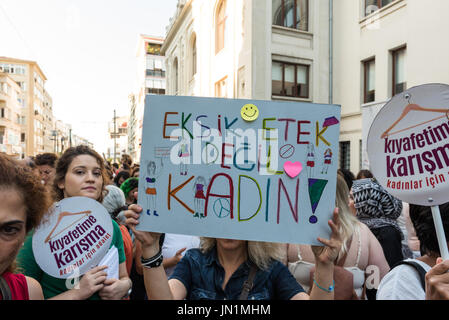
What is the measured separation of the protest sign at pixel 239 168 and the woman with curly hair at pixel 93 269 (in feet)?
1.17

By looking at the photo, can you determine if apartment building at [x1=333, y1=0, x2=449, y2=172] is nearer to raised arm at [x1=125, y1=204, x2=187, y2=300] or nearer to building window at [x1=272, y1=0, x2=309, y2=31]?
building window at [x1=272, y1=0, x2=309, y2=31]

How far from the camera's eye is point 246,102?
1.66m

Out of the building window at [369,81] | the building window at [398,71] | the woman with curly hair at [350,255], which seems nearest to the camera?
the woman with curly hair at [350,255]

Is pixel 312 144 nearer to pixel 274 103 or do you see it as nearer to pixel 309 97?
pixel 274 103

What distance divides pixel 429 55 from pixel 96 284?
11531 mm

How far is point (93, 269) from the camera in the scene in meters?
1.68

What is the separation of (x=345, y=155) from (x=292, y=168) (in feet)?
44.7

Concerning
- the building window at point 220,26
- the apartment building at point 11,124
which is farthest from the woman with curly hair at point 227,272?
the apartment building at point 11,124

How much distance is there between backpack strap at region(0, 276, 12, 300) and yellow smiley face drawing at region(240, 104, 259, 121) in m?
1.23

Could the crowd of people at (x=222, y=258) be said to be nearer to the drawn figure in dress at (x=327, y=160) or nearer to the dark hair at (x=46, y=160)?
the drawn figure in dress at (x=327, y=160)

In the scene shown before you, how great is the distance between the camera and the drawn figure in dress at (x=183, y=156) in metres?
1.72

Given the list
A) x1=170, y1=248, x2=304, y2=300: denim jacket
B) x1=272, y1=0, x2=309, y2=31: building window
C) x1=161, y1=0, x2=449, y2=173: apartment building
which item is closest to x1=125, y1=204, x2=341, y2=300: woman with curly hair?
x1=170, y1=248, x2=304, y2=300: denim jacket

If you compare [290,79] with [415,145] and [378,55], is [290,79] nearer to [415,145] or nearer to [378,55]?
[378,55]
